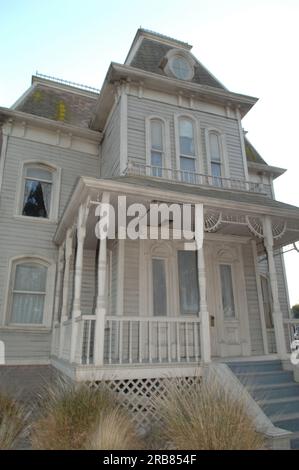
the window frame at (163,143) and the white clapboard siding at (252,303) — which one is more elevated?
the window frame at (163,143)

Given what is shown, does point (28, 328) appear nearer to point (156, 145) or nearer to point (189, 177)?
point (189, 177)

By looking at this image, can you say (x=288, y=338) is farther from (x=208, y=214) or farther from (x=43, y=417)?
A: (x=43, y=417)

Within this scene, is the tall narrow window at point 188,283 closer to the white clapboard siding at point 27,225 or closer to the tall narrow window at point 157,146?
the tall narrow window at point 157,146

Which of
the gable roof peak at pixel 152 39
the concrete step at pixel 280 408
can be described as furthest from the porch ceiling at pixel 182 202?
the gable roof peak at pixel 152 39

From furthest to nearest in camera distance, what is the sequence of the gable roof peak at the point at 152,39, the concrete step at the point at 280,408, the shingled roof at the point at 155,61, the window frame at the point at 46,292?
the gable roof peak at the point at 152,39
the shingled roof at the point at 155,61
the window frame at the point at 46,292
the concrete step at the point at 280,408

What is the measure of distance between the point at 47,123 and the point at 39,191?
2.18 metres

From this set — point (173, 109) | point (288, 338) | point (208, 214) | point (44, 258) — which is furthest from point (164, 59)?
point (288, 338)

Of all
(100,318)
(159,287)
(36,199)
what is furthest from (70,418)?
(36,199)

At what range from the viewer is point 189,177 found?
891 centimetres

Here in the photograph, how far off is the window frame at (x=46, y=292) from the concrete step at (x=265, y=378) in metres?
5.51

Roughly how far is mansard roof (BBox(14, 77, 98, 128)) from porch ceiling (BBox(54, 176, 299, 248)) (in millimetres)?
4816

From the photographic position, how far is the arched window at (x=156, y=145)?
873 centimetres
